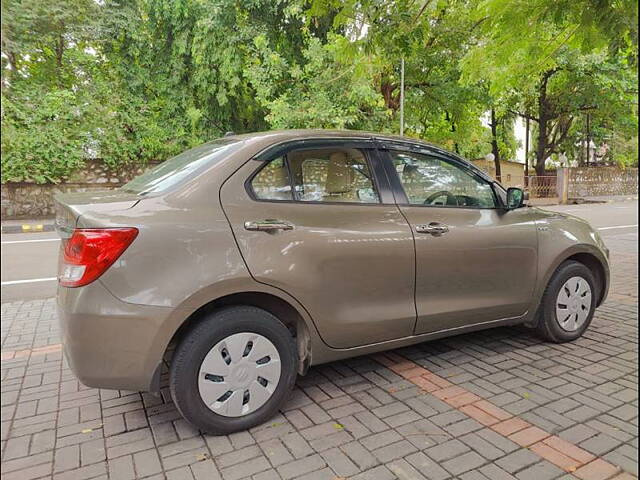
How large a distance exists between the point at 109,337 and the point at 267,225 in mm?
971

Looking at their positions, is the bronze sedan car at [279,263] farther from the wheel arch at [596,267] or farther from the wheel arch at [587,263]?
the wheel arch at [596,267]

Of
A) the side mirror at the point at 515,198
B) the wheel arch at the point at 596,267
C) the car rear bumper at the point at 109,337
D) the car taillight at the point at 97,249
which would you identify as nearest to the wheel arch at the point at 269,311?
the car rear bumper at the point at 109,337

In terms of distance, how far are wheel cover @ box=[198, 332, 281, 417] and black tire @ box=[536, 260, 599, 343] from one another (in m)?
2.28

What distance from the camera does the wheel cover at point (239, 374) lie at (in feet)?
8.15

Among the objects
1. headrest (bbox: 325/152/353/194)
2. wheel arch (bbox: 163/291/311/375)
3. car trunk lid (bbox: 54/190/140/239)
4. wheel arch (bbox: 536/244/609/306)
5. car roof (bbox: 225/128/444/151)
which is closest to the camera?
car trunk lid (bbox: 54/190/140/239)

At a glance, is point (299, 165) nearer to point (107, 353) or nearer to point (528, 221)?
point (107, 353)

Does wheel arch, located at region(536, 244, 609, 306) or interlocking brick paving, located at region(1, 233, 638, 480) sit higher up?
wheel arch, located at region(536, 244, 609, 306)

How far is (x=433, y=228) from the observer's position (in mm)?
3125

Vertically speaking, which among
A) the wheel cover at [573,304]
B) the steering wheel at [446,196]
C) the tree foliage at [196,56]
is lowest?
the wheel cover at [573,304]

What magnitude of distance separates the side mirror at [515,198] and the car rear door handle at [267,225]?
1841 mm

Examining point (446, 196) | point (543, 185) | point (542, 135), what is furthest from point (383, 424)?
point (542, 135)

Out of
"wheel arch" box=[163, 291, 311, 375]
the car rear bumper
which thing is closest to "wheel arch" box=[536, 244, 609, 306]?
"wheel arch" box=[163, 291, 311, 375]

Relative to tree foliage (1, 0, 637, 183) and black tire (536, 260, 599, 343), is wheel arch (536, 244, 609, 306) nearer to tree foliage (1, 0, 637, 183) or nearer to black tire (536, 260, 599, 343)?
black tire (536, 260, 599, 343)

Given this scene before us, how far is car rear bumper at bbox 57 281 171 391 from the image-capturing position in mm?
2260
